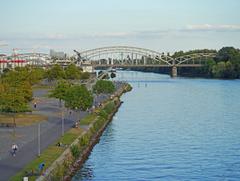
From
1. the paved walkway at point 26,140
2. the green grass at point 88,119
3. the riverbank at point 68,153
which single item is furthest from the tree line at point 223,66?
the riverbank at point 68,153

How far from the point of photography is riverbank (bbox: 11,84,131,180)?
17484mm

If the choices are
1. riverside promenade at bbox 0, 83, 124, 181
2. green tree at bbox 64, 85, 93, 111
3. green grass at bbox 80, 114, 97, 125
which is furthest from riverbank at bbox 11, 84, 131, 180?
green tree at bbox 64, 85, 93, 111

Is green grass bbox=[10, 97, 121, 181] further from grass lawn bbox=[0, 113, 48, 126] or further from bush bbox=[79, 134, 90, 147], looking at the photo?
grass lawn bbox=[0, 113, 48, 126]

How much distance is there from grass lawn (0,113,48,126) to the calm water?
429cm

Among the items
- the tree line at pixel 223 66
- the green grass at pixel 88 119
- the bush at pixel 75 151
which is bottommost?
the bush at pixel 75 151

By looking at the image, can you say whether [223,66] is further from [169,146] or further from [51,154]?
[51,154]

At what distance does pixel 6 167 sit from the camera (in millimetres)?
18219

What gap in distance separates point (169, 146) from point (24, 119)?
9991 mm

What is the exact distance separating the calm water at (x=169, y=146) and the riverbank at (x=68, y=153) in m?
0.48

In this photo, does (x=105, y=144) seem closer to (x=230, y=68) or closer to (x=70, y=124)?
(x=70, y=124)

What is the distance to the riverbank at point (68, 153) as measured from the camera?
1748cm

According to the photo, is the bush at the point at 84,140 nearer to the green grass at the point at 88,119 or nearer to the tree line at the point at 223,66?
the green grass at the point at 88,119

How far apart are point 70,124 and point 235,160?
10.7m

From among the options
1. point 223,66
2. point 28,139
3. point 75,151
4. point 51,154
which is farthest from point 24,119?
point 223,66
